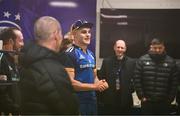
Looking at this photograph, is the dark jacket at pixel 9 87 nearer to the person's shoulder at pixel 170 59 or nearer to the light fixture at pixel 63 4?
the light fixture at pixel 63 4

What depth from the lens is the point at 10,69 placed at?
3117 mm

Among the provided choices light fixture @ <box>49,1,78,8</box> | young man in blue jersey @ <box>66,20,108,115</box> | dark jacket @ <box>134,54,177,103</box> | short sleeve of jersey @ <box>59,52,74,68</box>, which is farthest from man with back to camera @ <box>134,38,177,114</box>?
light fixture @ <box>49,1,78,8</box>

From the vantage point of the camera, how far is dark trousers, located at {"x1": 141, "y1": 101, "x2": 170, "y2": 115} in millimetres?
3087

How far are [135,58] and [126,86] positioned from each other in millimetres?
320

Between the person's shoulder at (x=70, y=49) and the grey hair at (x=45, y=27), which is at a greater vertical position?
the grey hair at (x=45, y=27)

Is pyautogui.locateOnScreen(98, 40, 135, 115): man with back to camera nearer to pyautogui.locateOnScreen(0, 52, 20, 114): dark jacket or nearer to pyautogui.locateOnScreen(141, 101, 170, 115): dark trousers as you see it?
pyautogui.locateOnScreen(141, 101, 170, 115): dark trousers

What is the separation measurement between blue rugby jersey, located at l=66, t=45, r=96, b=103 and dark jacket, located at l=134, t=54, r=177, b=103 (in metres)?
0.49

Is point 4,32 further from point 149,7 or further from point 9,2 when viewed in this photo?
point 149,7

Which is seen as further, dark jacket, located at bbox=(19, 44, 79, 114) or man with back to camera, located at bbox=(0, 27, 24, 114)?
man with back to camera, located at bbox=(0, 27, 24, 114)

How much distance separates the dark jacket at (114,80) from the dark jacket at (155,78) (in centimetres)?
9

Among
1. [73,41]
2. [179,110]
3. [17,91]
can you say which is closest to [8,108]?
[17,91]

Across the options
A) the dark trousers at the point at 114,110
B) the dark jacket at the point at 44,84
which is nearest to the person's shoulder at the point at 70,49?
the dark jacket at the point at 44,84

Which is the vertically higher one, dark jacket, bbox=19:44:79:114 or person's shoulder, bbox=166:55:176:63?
person's shoulder, bbox=166:55:176:63

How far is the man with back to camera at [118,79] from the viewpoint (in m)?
3.09
